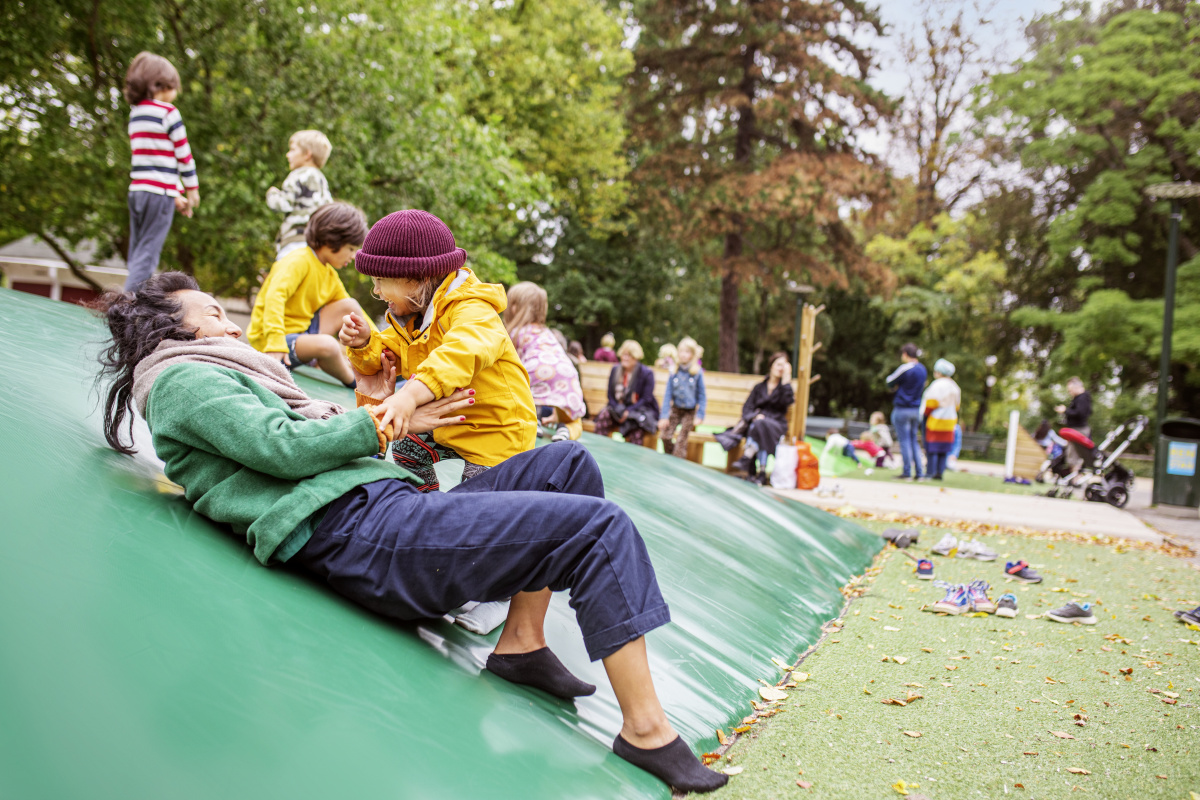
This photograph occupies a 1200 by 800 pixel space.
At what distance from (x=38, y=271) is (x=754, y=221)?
80.3 feet

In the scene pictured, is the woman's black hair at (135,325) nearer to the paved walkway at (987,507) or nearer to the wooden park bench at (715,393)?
the paved walkway at (987,507)

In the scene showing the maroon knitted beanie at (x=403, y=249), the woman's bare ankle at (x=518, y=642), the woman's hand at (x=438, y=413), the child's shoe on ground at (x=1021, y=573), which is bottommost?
the child's shoe on ground at (x=1021, y=573)

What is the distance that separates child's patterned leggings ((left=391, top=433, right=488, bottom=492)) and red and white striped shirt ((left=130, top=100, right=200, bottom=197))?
399cm

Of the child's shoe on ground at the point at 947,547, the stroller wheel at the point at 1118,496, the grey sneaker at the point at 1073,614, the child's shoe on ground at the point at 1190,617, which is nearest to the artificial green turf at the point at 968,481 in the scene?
the stroller wheel at the point at 1118,496

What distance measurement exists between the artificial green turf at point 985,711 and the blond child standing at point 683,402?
5682 mm

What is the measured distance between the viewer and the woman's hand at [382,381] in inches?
115

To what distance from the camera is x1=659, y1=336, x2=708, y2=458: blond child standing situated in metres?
10.7

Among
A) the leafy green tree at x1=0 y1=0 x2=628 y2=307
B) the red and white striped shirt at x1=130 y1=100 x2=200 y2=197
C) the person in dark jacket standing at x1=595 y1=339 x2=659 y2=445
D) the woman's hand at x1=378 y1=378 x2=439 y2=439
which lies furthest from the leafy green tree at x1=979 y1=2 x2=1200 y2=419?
the woman's hand at x1=378 y1=378 x2=439 y2=439

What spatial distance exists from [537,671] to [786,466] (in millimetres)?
8372

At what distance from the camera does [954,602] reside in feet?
15.3

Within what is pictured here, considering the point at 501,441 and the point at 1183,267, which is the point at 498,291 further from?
the point at 1183,267

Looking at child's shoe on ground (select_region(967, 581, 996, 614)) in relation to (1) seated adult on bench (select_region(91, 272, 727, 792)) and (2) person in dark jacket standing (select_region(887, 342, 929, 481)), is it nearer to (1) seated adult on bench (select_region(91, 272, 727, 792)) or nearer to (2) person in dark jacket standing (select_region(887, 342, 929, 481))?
(1) seated adult on bench (select_region(91, 272, 727, 792))

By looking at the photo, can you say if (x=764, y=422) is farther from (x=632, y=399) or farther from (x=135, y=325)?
(x=135, y=325)

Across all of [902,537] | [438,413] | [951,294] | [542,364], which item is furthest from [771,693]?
[951,294]
